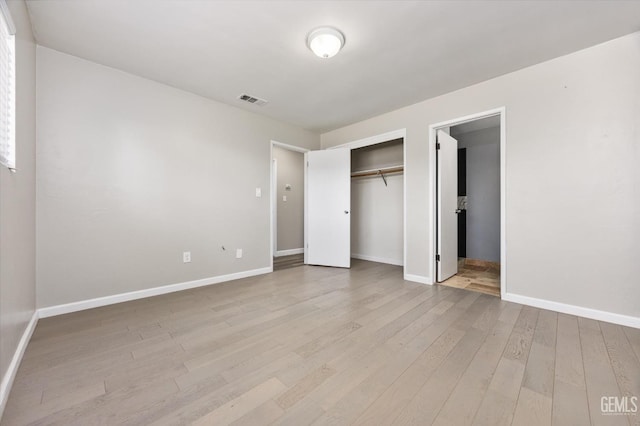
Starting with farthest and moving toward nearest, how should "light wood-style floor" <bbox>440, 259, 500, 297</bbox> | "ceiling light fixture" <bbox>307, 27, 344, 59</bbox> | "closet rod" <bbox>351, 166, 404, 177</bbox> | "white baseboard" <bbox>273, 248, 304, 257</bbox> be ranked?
"white baseboard" <bbox>273, 248, 304, 257</bbox> < "closet rod" <bbox>351, 166, 404, 177</bbox> < "light wood-style floor" <bbox>440, 259, 500, 297</bbox> < "ceiling light fixture" <bbox>307, 27, 344, 59</bbox>

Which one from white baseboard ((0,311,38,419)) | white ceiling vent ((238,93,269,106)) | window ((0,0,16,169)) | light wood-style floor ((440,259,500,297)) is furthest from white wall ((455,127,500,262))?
window ((0,0,16,169))

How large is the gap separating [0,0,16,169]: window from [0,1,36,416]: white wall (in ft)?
0.26

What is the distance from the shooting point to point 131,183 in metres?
2.68

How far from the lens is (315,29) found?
1995 mm

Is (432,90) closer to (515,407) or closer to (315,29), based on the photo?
(315,29)

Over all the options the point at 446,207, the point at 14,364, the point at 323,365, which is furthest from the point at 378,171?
the point at 14,364

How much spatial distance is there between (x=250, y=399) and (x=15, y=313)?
1.60 metres

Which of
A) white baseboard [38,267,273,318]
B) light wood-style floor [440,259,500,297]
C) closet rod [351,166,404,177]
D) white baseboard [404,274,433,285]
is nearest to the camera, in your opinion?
white baseboard [38,267,273,318]

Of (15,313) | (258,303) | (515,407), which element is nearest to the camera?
(515,407)

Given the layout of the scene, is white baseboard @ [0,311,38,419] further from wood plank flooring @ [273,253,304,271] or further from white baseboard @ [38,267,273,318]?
wood plank flooring @ [273,253,304,271]

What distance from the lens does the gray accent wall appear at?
217 inches

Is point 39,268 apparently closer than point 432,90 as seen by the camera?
Yes

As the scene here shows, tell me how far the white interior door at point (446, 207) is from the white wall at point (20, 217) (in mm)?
3840

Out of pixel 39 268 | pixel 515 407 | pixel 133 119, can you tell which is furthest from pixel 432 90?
pixel 39 268
